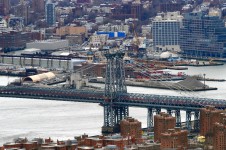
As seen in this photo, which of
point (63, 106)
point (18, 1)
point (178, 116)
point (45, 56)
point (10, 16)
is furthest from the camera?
point (18, 1)

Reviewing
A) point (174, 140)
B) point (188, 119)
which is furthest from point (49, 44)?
point (174, 140)

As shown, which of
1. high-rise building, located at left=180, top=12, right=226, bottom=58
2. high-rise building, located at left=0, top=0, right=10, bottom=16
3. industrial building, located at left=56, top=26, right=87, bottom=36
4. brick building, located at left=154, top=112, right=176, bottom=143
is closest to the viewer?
brick building, located at left=154, top=112, right=176, bottom=143

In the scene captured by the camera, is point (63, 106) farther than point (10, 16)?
No

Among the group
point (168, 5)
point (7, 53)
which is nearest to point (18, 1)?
point (168, 5)

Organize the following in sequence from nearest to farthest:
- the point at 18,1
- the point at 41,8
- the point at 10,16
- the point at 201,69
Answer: the point at 201,69
the point at 10,16
the point at 41,8
the point at 18,1

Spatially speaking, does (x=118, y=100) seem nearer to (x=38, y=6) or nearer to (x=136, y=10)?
(x=136, y=10)

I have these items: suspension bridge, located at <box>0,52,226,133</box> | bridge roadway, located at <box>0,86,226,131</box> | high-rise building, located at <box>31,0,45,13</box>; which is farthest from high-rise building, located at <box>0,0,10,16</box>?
suspension bridge, located at <box>0,52,226,133</box>

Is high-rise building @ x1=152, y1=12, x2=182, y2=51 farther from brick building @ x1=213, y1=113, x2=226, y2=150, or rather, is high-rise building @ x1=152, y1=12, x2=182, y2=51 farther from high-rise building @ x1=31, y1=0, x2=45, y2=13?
brick building @ x1=213, y1=113, x2=226, y2=150

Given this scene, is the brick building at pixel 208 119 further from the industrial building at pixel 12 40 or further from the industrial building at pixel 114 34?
the industrial building at pixel 114 34

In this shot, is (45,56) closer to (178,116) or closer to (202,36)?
(202,36)
